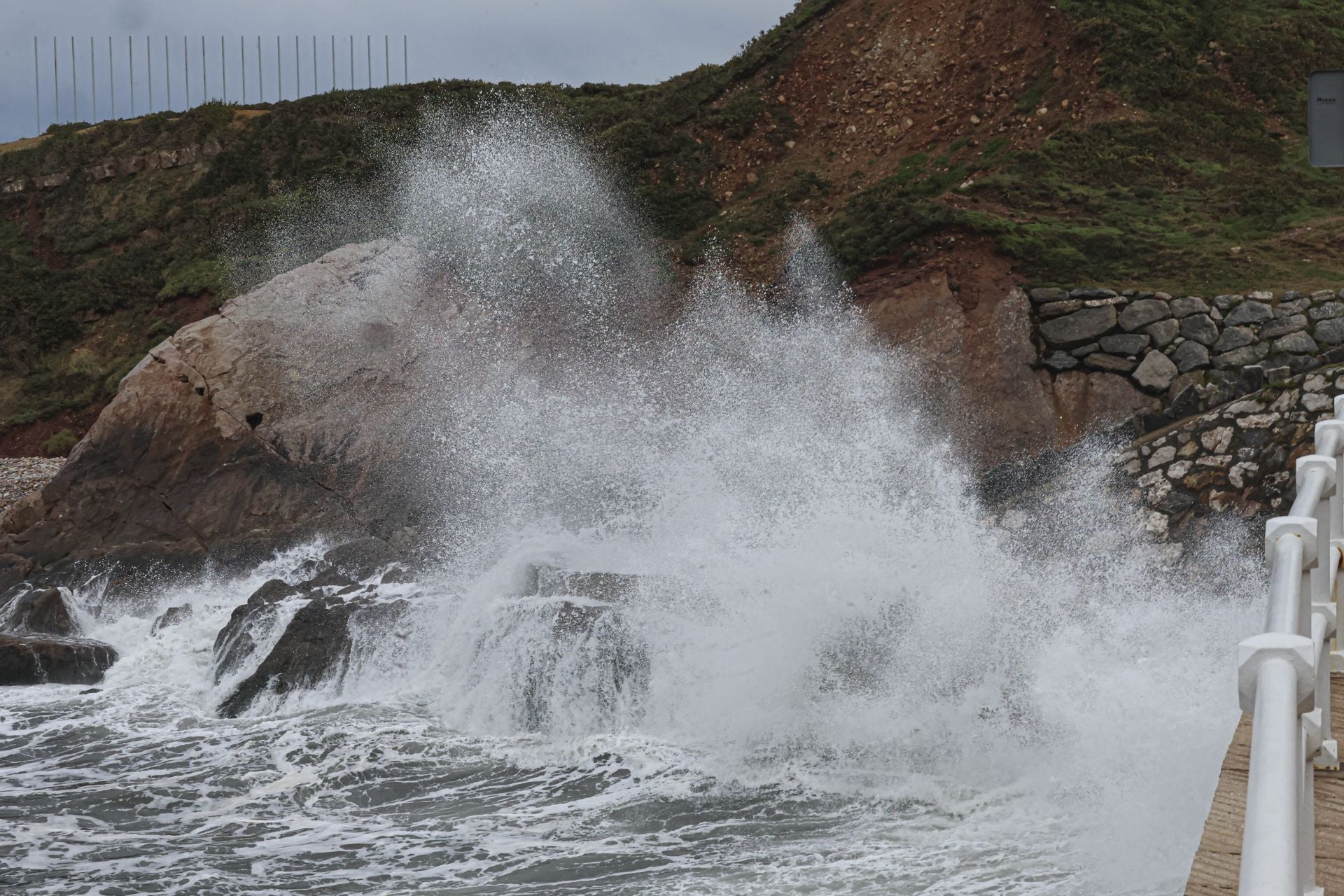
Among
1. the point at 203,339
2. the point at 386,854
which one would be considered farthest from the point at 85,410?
the point at 386,854

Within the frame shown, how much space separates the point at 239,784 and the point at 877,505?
20.2ft

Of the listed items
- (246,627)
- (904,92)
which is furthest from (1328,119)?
(904,92)

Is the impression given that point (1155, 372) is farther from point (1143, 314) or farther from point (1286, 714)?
point (1286, 714)

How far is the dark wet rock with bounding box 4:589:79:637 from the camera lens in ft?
46.0

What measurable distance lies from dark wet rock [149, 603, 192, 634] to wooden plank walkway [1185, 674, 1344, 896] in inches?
507

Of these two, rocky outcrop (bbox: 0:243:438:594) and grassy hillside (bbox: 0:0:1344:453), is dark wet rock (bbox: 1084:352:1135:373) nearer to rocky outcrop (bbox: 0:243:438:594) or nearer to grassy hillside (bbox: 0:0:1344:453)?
grassy hillside (bbox: 0:0:1344:453)

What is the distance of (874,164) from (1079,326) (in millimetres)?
6795

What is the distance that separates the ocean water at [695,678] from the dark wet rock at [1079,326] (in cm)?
153

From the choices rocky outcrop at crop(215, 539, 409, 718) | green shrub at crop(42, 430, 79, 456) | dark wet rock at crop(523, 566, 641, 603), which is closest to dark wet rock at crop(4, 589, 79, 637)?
rocky outcrop at crop(215, 539, 409, 718)

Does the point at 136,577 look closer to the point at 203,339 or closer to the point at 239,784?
the point at 203,339

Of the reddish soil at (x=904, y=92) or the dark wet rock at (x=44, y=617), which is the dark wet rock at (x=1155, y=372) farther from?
the dark wet rock at (x=44, y=617)

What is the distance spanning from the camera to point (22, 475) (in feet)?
66.9

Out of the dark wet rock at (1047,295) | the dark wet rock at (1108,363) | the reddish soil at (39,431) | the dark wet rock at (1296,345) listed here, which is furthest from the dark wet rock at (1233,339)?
the reddish soil at (39,431)

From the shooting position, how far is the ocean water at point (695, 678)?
7.35 meters
